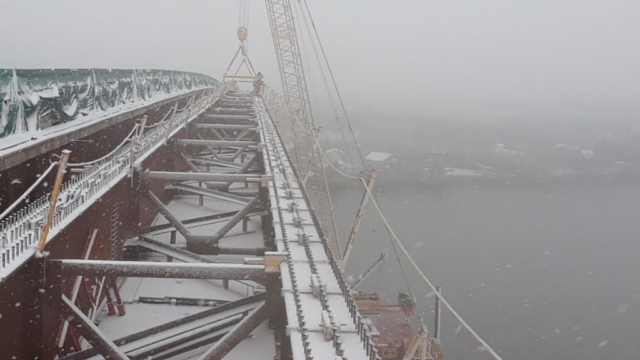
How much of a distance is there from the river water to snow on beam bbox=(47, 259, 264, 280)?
1999 inches

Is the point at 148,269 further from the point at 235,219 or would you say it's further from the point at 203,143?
the point at 203,143

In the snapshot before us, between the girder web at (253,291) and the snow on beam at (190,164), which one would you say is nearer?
the girder web at (253,291)

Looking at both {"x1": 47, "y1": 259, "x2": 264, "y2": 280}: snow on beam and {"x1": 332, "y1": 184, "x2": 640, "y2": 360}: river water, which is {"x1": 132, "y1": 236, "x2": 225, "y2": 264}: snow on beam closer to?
{"x1": 47, "y1": 259, "x2": 264, "y2": 280}: snow on beam

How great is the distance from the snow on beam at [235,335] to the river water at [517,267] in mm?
50618

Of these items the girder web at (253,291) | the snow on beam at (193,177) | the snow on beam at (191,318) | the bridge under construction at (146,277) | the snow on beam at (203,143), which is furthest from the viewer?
the snow on beam at (203,143)

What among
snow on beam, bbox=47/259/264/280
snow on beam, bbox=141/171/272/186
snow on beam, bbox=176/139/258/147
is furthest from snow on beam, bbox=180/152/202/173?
snow on beam, bbox=47/259/264/280

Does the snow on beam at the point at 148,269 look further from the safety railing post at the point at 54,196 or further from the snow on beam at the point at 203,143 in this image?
the snow on beam at the point at 203,143

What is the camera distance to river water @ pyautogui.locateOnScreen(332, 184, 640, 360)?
57281 mm

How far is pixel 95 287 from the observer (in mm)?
6547

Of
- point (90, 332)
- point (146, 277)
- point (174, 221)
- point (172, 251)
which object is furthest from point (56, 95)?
point (90, 332)

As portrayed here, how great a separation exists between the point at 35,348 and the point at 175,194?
773 centimetres

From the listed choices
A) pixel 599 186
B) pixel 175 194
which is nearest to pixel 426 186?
pixel 599 186

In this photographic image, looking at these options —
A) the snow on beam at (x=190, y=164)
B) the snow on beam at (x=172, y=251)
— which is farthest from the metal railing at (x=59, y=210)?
the snow on beam at (x=190, y=164)

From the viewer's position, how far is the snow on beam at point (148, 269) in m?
4.92
